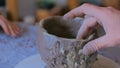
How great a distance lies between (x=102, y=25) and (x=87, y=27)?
57 mm

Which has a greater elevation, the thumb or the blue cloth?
the blue cloth

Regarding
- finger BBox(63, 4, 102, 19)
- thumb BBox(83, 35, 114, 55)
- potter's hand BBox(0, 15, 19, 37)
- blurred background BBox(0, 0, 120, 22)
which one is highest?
blurred background BBox(0, 0, 120, 22)

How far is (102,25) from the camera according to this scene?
0.63 metres

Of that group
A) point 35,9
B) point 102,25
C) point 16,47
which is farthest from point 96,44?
point 35,9

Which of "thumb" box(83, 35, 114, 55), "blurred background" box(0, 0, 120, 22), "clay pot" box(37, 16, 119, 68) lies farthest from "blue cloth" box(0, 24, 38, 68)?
"blurred background" box(0, 0, 120, 22)

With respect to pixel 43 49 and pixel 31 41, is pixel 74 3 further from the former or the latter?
pixel 43 49

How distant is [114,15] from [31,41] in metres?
0.35

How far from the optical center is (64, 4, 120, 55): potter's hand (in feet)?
1.92

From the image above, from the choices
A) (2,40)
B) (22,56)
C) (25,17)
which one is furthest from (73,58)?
(25,17)

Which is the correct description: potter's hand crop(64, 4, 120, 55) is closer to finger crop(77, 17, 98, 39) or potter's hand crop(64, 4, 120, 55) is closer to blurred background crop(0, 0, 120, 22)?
finger crop(77, 17, 98, 39)

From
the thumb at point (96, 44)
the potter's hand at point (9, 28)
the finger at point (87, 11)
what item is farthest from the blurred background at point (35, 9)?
the thumb at point (96, 44)

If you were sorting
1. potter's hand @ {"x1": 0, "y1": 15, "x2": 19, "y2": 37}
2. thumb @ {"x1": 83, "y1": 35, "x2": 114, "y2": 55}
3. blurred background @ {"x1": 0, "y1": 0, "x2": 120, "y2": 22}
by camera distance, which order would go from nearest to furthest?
thumb @ {"x1": 83, "y1": 35, "x2": 114, "y2": 55} → potter's hand @ {"x1": 0, "y1": 15, "x2": 19, "y2": 37} → blurred background @ {"x1": 0, "y1": 0, "x2": 120, "y2": 22}

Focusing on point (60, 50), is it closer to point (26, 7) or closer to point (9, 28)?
point (9, 28)

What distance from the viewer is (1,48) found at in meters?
0.82
